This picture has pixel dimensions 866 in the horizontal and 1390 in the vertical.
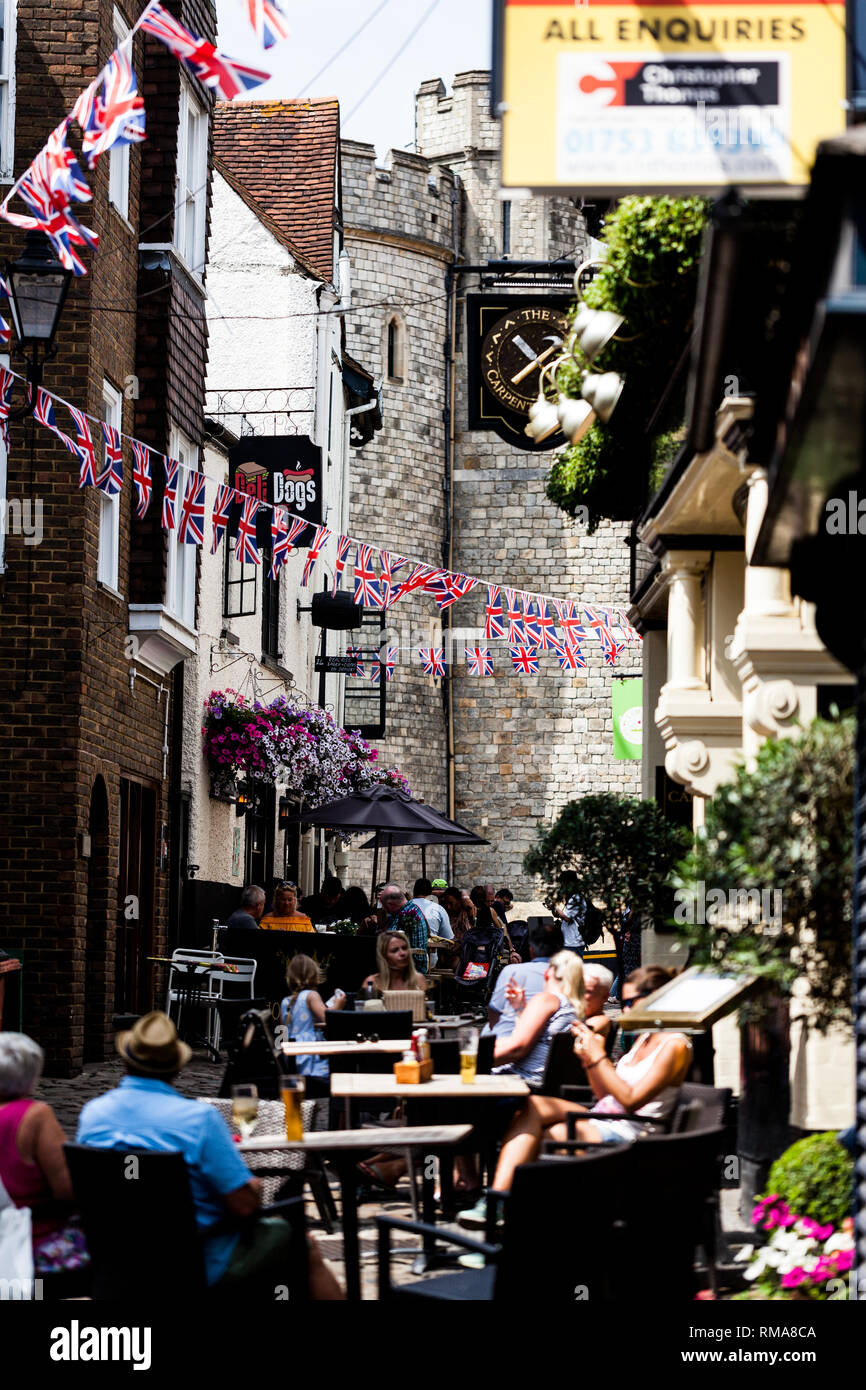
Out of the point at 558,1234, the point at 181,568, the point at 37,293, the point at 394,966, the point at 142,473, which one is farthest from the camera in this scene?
the point at 181,568

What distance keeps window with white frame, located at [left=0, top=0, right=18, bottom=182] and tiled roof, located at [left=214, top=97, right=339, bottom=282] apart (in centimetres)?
1550

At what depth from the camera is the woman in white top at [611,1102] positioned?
24.7 feet

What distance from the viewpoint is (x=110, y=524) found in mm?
16312

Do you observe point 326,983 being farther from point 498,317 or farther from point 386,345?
point 386,345

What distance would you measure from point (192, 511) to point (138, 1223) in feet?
36.9

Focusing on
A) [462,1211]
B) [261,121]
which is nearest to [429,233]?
[261,121]

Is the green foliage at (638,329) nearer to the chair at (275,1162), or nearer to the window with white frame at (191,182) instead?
the chair at (275,1162)

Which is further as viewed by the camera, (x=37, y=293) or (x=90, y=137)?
(x=37, y=293)

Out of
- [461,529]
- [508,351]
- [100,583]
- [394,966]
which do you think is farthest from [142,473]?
[461,529]

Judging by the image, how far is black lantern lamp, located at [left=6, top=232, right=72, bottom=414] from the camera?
11.5 meters

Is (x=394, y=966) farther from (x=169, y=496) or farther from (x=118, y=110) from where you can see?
(x=169, y=496)

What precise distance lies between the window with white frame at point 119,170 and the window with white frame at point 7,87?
1.05 metres

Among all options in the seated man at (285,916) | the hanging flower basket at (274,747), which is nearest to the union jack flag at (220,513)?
the seated man at (285,916)

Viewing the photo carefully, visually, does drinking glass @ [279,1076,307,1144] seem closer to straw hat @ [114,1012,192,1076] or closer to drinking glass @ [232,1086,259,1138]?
drinking glass @ [232,1086,259,1138]
